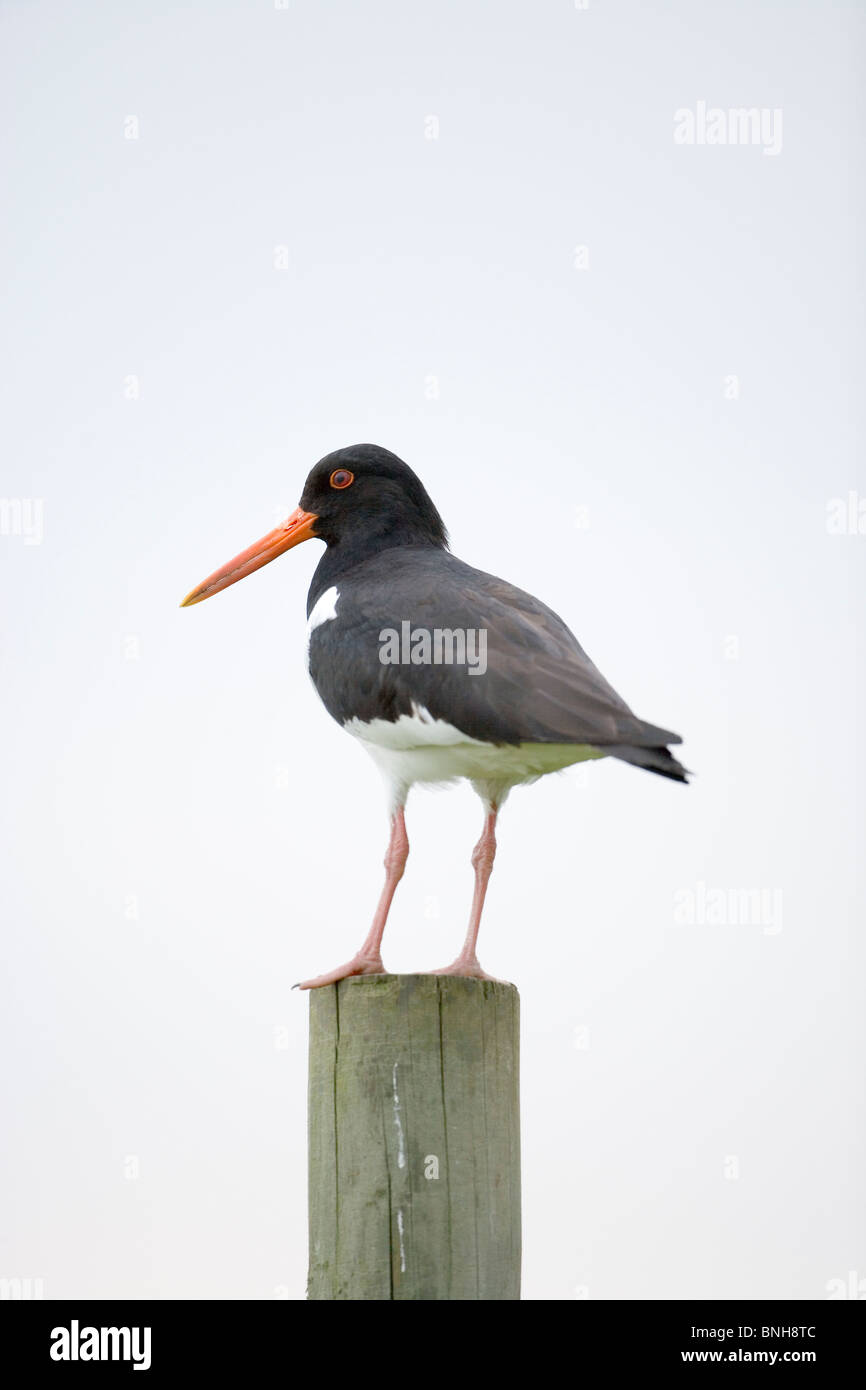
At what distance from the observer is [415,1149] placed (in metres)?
4.51

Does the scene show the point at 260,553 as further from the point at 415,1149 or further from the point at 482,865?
the point at 415,1149

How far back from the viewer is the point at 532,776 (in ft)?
20.5

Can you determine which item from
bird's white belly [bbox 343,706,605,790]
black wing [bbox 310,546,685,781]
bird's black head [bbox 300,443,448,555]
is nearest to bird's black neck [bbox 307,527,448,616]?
bird's black head [bbox 300,443,448,555]

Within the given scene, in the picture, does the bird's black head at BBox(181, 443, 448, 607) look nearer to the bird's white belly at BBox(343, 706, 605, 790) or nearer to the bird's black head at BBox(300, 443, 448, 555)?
the bird's black head at BBox(300, 443, 448, 555)

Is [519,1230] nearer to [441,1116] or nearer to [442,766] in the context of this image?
[441,1116]

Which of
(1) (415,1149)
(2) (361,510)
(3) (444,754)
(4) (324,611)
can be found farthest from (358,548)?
(1) (415,1149)

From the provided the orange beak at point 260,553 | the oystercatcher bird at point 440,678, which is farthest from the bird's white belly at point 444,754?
the orange beak at point 260,553

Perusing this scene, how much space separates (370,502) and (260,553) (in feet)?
2.46

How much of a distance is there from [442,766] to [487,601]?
28.4 inches

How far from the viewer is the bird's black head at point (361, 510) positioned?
726 cm

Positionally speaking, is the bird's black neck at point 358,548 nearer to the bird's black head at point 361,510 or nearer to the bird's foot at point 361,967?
the bird's black head at point 361,510
